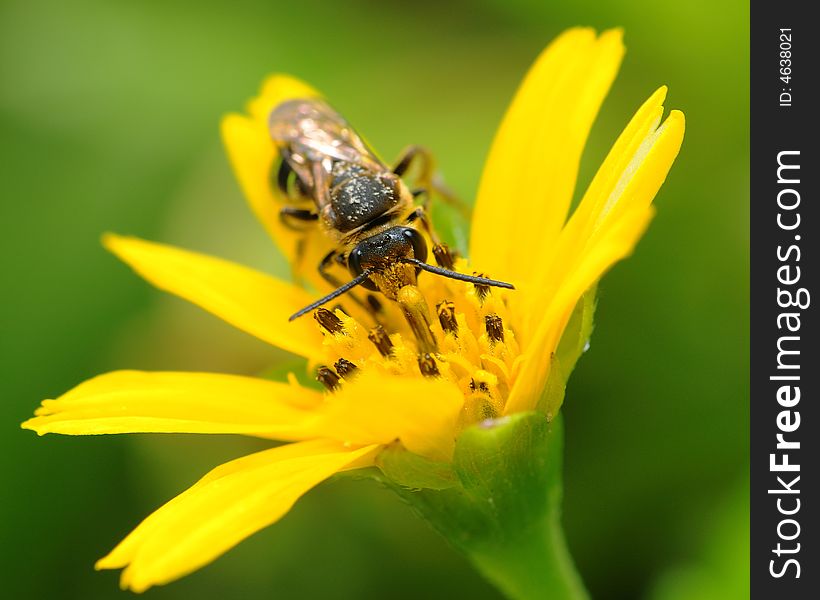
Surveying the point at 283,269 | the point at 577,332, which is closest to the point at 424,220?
the point at 577,332

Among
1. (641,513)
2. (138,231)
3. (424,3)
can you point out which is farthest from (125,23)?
(641,513)

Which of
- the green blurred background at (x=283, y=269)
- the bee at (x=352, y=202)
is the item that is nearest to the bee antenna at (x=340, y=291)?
the bee at (x=352, y=202)

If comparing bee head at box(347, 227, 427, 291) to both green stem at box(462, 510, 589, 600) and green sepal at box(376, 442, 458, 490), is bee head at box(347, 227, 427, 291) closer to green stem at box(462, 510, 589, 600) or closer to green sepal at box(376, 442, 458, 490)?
green sepal at box(376, 442, 458, 490)

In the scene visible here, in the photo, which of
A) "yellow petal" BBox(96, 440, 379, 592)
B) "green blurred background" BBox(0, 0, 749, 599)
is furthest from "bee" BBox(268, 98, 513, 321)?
"green blurred background" BBox(0, 0, 749, 599)

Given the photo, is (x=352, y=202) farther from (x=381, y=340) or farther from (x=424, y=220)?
(x=381, y=340)

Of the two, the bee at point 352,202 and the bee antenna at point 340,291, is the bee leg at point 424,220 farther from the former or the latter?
the bee antenna at point 340,291
